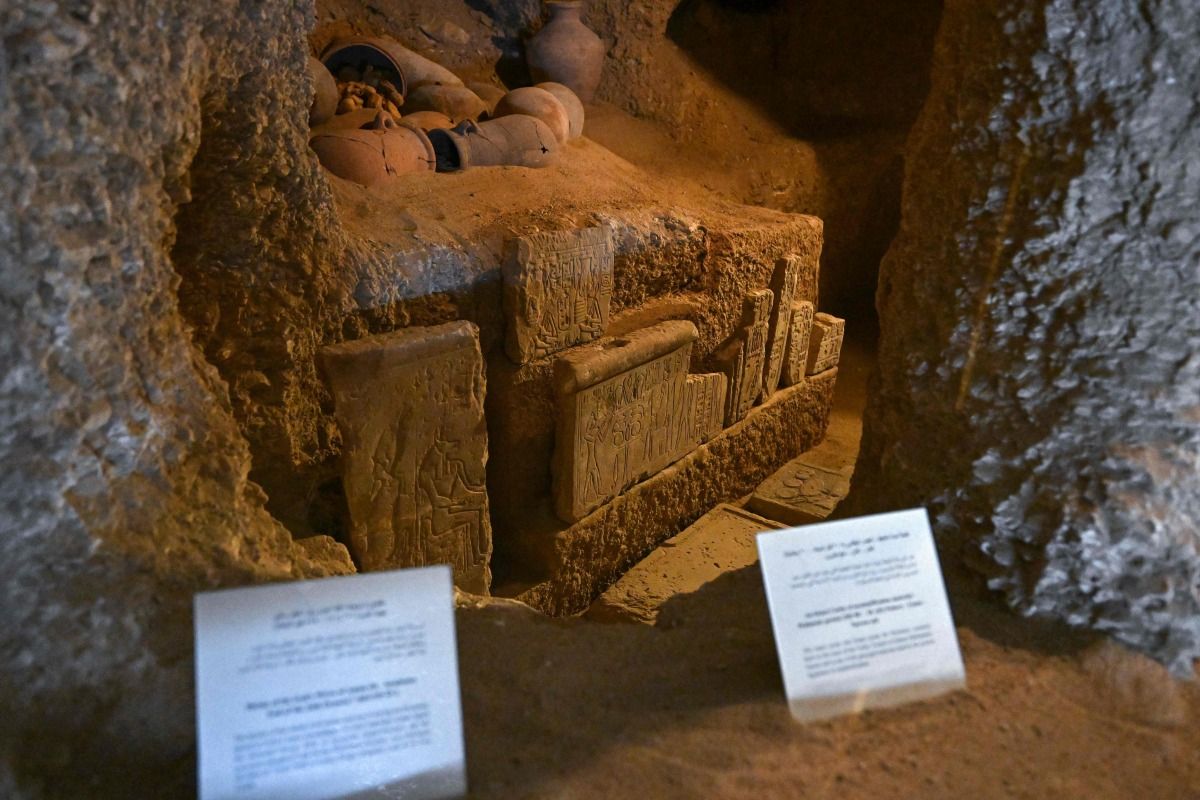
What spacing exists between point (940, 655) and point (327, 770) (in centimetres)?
115

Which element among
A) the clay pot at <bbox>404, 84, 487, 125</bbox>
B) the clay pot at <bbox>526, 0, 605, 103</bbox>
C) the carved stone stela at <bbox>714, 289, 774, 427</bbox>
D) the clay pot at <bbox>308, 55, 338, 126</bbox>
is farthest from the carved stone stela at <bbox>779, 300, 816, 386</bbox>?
the clay pot at <bbox>308, 55, 338, 126</bbox>

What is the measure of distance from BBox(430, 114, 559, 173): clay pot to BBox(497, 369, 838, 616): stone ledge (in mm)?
1864

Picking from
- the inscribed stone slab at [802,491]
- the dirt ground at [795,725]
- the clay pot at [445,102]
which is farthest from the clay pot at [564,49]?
the dirt ground at [795,725]

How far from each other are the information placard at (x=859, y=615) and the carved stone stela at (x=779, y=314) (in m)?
3.76

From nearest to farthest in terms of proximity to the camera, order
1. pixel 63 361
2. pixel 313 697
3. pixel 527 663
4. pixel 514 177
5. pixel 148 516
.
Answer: pixel 313 697 → pixel 63 361 → pixel 148 516 → pixel 527 663 → pixel 514 177

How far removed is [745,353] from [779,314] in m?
0.43

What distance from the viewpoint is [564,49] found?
20.9 feet

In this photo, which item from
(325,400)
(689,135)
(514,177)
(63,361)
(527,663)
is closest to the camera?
(63,361)

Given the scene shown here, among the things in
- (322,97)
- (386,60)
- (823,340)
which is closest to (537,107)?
(386,60)

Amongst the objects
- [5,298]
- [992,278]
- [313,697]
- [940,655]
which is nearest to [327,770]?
[313,697]

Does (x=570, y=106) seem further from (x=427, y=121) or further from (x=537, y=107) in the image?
(x=427, y=121)

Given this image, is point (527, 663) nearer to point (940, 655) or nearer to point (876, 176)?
point (940, 655)

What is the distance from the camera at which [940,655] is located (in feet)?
5.54

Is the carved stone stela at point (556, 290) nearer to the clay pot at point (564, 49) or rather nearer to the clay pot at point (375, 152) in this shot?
the clay pot at point (375, 152)
